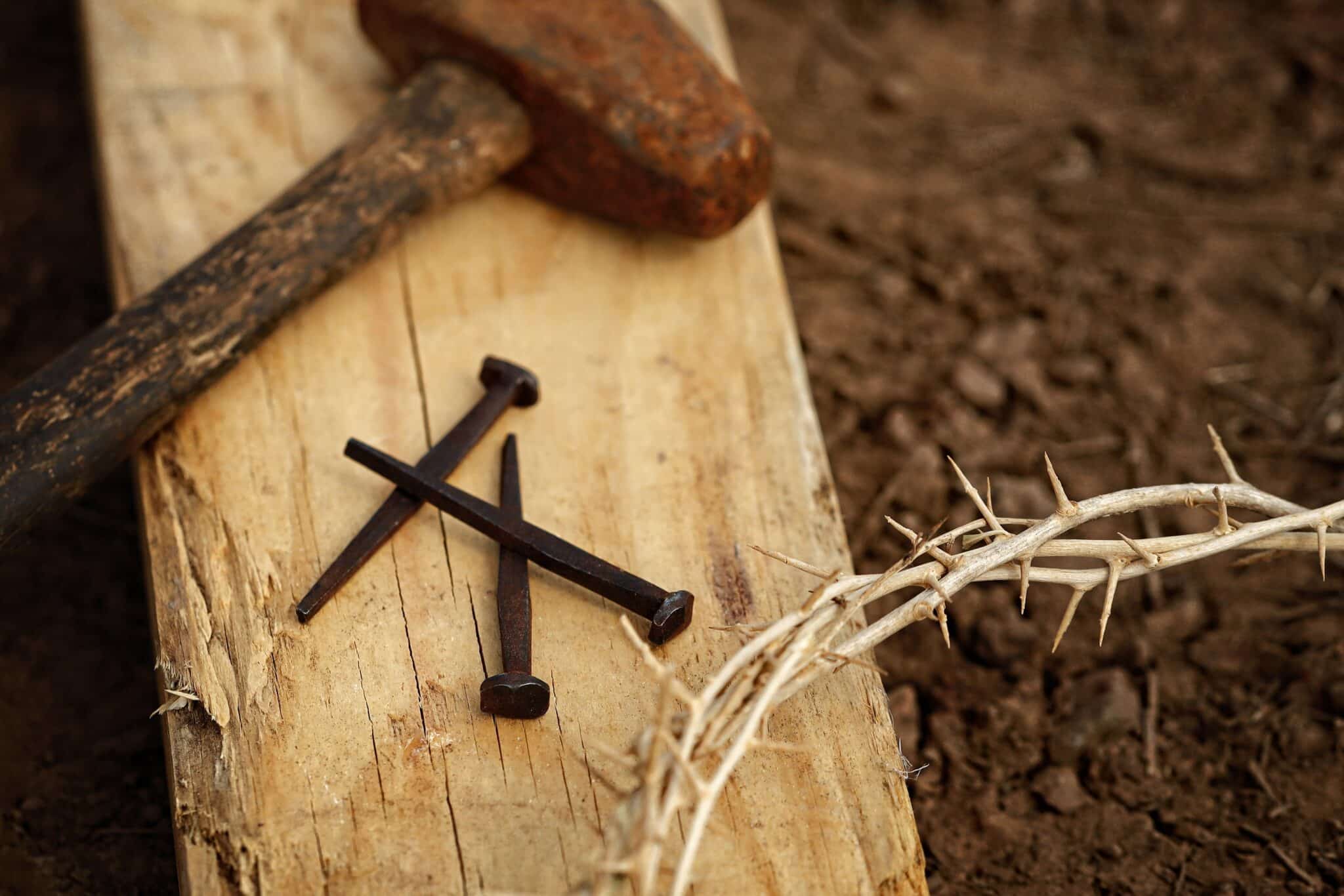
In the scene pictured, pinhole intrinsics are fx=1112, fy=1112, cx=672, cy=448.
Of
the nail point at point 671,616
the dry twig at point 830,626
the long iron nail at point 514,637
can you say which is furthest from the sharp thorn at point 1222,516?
the long iron nail at point 514,637

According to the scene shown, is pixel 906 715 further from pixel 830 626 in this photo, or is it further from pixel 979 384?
pixel 979 384

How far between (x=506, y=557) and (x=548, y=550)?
0.09 metres

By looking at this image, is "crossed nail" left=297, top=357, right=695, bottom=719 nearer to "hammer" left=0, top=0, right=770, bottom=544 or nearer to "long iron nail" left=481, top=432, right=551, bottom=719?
"long iron nail" left=481, top=432, right=551, bottom=719

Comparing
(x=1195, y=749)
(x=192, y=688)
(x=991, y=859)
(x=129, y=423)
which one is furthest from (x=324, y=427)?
(x=1195, y=749)

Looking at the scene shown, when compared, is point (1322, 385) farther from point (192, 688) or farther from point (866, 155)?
point (192, 688)

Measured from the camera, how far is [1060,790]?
2.16 metres

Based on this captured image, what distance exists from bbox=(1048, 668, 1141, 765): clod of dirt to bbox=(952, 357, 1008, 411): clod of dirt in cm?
77

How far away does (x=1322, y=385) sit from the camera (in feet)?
9.25

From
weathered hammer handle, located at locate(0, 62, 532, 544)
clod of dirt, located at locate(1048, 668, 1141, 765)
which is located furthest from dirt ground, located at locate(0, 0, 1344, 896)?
weathered hammer handle, located at locate(0, 62, 532, 544)

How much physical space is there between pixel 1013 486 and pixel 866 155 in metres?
1.21

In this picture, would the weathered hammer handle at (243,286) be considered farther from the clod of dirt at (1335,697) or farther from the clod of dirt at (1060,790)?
the clod of dirt at (1335,697)

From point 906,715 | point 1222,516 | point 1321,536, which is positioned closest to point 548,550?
point 906,715

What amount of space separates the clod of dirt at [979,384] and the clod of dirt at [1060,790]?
932 mm

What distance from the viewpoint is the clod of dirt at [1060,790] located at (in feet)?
7.00
